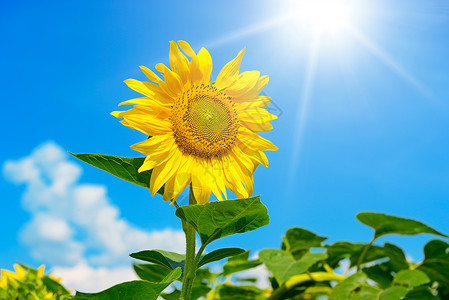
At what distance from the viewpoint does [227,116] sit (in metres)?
1.05

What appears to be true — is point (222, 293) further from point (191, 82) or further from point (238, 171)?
point (191, 82)

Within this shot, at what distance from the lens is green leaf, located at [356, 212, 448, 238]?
1735mm

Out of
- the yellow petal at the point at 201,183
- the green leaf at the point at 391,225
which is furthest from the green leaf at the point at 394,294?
the yellow petal at the point at 201,183

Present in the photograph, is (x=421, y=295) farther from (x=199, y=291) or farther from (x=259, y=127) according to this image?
(x=259, y=127)

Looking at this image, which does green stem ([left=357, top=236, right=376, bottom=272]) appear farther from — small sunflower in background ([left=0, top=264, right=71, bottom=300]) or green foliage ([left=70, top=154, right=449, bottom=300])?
small sunflower in background ([left=0, top=264, right=71, bottom=300])

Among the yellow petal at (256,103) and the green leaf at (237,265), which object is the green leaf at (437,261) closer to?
the green leaf at (237,265)

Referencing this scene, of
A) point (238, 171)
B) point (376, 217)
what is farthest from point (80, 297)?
point (376, 217)

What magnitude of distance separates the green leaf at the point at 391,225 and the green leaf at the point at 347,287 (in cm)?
28

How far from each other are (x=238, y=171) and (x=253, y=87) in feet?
0.77

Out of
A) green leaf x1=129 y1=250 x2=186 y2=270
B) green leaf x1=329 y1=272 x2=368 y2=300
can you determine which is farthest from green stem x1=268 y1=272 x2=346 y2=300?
green leaf x1=129 y1=250 x2=186 y2=270

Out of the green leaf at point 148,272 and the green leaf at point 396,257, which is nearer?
the green leaf at point 148,272

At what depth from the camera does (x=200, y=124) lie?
102 centimetres

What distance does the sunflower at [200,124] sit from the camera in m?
0.94

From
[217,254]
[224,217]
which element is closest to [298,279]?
[217,254]
